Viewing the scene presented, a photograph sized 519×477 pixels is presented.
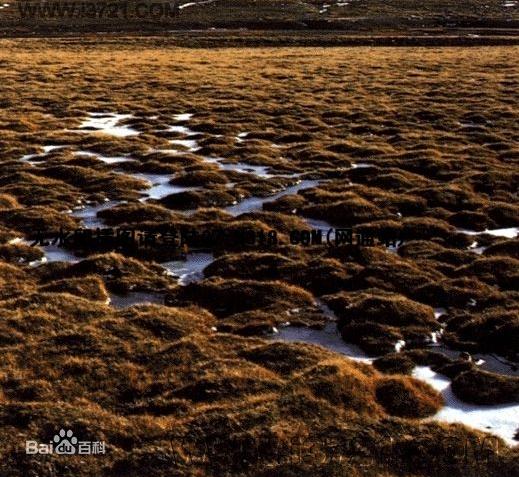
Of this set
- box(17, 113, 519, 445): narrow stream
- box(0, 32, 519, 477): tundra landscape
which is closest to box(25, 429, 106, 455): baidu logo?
box(0, 32, 519, 477): tundra landscape

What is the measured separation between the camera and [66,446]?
9734 millimetres

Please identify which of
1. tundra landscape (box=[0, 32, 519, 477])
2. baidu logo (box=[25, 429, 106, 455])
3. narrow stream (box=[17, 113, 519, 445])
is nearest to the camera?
baidu logo (box=[25, 429, 106, 455])

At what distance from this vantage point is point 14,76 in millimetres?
57344

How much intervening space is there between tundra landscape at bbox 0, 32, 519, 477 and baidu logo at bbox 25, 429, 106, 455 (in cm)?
6

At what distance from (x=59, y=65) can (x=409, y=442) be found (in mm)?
65203

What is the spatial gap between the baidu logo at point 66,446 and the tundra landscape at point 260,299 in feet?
0.21

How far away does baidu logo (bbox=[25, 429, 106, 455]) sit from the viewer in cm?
960

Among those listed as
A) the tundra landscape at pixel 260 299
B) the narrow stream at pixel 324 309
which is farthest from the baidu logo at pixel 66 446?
the narrow stream at pixel 324 309

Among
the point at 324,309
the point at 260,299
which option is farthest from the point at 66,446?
the point at 324,309

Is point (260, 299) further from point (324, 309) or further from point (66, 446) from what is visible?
point (66, 446)

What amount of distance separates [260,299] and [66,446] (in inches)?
267

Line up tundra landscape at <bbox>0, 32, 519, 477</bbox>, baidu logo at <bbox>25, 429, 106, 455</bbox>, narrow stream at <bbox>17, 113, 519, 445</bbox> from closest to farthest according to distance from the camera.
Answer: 1. baidu logo at <bbox>25, 429, 106, 455</bbox>
2. tundra landscape at <bbox>0, 32, 519, 477</bbox>
3. narrow stream at <bbox>17, 113, 519, 445</bbox>

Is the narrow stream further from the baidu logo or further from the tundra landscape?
the baidu logo

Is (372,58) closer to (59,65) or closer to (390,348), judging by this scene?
(59,65)
